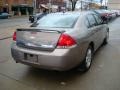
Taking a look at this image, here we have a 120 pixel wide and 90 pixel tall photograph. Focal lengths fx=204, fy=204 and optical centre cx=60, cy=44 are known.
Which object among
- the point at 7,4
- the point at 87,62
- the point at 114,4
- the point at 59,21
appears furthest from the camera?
the point at 114,4

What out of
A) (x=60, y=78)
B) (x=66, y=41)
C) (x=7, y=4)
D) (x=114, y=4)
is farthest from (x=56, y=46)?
(x=114, y=4)

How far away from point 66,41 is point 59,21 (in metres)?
1.23

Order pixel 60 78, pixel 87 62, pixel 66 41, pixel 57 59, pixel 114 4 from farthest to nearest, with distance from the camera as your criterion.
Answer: pixel 114 4 → pixel 87 62 → pixel 60 78 → pixel 66 41 → pixel 57 59

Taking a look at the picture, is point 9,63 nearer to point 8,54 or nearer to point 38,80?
point 8,54

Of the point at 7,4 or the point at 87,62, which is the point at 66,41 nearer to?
the point at 87,62

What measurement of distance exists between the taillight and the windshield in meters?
0.70

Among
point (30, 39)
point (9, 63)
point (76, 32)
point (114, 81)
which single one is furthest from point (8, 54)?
point (114, 81)

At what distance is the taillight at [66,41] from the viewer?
4234 millimetres

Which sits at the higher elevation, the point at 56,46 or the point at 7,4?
the point at 7,4

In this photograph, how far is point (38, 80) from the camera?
459 cm

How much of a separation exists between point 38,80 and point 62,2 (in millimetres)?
71162

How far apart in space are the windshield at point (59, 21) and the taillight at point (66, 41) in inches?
27.7

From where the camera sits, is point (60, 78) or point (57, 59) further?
point (60, 78)

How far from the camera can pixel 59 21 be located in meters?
5.35
